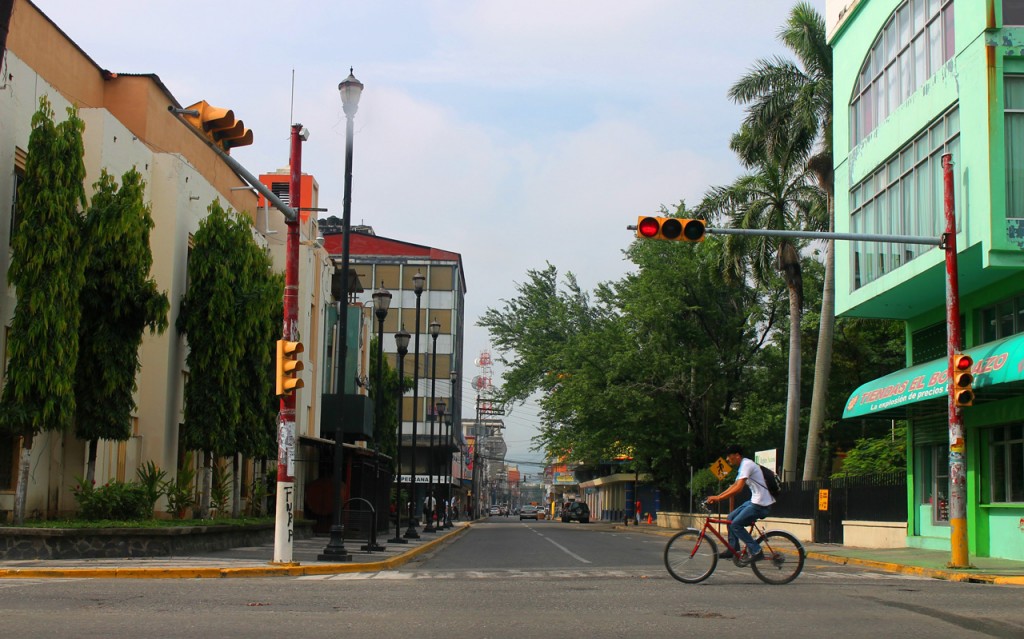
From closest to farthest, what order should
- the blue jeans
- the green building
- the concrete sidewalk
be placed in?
the blue jeans
the concrete sidewalk
the green building

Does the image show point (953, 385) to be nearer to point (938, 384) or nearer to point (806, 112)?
point (938, 384)

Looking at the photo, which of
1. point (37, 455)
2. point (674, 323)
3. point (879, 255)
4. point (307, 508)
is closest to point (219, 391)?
point (37, 455)

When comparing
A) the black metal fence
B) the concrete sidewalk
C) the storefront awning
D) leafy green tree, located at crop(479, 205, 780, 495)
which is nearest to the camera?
the concrete sidewalk

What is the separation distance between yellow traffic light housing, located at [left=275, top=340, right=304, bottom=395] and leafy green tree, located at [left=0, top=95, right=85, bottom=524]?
14.8ft

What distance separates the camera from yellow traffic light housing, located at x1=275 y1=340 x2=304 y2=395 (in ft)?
58.0

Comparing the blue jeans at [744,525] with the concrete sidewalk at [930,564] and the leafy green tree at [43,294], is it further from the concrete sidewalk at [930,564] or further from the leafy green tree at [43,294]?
the leafy green tree at [43,294]

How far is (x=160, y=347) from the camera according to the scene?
26.8 metres

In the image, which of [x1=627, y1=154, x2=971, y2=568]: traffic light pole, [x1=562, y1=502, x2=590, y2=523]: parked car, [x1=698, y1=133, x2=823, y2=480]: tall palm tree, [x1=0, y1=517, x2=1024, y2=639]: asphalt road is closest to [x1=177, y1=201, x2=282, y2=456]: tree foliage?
[x1=0, y1=517, x2=1024, y2=639]: asphalt road

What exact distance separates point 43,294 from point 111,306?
6.82 feet

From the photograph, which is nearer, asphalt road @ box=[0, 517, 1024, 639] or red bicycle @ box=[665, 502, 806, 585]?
asphalt road @ box=[0, 517, 1024, 639]

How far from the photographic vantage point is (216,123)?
57.0 feet

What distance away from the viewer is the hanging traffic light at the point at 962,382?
19328 millimetres

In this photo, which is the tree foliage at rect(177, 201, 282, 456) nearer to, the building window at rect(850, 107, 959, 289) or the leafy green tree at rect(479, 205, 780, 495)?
the building window at rect(850, 107, 959, 289)

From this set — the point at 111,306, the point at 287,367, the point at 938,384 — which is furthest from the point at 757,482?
the point at 111,306
